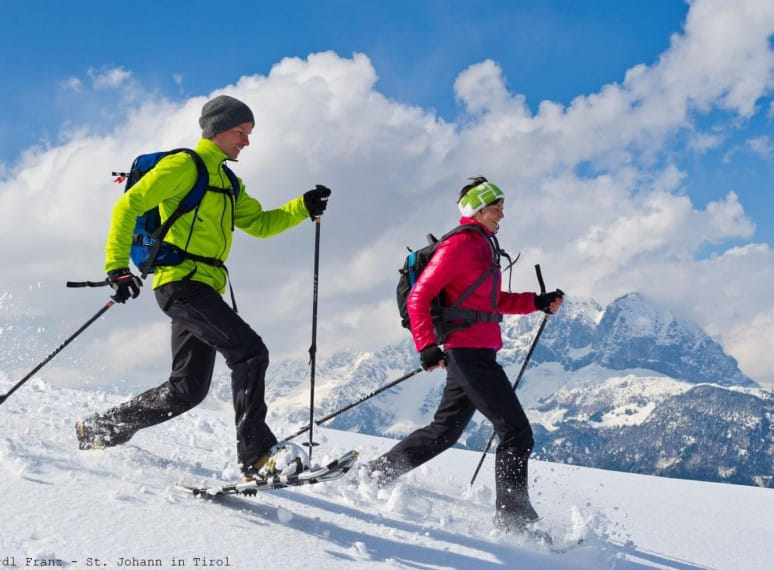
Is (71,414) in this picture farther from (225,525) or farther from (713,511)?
(713,511)

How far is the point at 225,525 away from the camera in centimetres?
402

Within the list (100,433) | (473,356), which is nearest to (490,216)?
(473,356)

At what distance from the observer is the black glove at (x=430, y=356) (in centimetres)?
490

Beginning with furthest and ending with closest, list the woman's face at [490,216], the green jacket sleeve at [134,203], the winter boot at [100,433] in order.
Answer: the woman's face at [490,216]
the winter boot at [100,433]
the green jacket sleeve at [134,203]

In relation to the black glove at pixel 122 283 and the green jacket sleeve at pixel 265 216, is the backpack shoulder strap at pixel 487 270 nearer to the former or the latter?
the green jacket sleeve at pixel 265 216

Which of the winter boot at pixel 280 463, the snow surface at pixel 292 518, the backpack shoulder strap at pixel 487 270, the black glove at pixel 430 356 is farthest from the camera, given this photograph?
the backpack shoulder strap at pixel 487 270

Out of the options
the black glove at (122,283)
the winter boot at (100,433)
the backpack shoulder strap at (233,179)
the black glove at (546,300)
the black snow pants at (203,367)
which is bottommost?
the winter boot at (100,433)

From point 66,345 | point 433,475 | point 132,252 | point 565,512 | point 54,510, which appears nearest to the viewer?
point 54,510

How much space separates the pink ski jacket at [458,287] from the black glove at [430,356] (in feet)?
0.33

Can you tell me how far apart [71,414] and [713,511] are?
23.2ft

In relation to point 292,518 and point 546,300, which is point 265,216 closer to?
point 292,518

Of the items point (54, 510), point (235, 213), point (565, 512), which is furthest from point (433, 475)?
point (54, 510)

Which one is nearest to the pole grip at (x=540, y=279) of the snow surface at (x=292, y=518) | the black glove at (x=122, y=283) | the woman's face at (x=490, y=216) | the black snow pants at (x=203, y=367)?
the woman's face at (x=490, y=216)

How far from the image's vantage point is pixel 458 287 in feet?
Answer: 17.5
